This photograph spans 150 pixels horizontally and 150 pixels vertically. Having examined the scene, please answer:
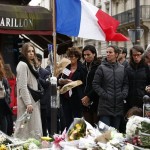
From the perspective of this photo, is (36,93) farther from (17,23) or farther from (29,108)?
(17,23)

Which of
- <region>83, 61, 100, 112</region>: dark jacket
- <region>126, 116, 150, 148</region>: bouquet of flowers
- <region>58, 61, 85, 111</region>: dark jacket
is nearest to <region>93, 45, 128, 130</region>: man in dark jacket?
<region>83, 61, 100, 112</region>: dark jacket

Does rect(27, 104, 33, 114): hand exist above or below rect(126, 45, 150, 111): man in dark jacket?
below

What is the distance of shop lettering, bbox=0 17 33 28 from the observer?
1257 cm

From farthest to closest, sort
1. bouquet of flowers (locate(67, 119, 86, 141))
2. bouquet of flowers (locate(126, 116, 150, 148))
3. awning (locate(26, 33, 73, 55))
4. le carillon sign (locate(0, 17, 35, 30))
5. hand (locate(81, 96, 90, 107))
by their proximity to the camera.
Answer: awning (locate(26, 33, 73, 55)) < le carillon sign (locate(0, 17, 35, 30)) < hand (locate(81, 96, 90, 107)) < bouquet of flowers (locate(67, 119, 86, 141)) < bouquet of flowers (locate(126, 116, 150, 148))

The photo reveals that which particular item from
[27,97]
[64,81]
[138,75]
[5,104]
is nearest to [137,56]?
[138,75]

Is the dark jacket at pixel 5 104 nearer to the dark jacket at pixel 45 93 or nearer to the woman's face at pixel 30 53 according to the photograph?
the woman's face at pixel 30 53

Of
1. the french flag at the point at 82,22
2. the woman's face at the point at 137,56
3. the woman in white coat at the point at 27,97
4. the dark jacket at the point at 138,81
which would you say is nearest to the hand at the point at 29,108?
the woman in white coat at the point at 27,97

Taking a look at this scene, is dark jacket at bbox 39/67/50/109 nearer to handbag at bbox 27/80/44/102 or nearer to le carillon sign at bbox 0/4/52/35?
handbag at bbox 27/80/44/102

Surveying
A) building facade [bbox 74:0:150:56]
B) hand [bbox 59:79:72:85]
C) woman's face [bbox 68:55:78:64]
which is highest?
building facade [bbox 74:0:150:56]

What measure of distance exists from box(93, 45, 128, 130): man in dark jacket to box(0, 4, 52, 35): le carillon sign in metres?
5.52

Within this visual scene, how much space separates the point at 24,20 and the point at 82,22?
530cm

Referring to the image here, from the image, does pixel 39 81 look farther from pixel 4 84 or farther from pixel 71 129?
pixel 71 129

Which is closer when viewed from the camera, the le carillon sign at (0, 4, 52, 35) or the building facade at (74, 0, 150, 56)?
the le carillon sign at (0, 4, 52, 35)

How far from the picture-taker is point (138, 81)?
7477mm
